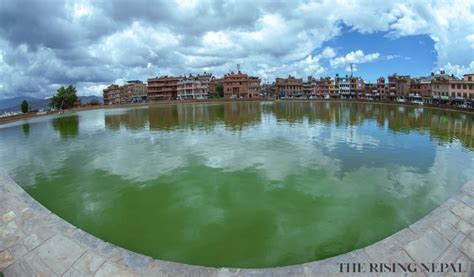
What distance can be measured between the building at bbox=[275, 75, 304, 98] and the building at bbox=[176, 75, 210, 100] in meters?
41.1

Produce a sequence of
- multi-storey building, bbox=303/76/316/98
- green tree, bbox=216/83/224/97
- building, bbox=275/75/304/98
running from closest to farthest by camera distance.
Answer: green tree, bbox=216/83/224/97, multi-storey building, bbox=303/76/316/98, building, bbox=275/75/304/98

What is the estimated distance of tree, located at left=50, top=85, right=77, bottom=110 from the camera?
4067 inches

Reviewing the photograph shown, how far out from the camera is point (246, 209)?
537 inches

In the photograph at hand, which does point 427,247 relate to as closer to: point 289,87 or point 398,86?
point 398,86

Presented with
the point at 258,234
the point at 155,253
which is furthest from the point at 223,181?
the point at 155,253

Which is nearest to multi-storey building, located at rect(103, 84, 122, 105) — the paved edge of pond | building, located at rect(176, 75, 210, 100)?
building, located at rect(176, 75, 210, 100)

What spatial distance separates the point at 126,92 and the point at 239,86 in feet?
225

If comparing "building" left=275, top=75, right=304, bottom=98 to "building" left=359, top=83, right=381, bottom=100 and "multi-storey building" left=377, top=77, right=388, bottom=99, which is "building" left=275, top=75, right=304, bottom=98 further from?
"multi-storey building" left=377, top=77, right=388, bottom=99

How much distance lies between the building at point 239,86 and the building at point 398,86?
62646mm

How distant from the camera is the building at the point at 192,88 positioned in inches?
5659

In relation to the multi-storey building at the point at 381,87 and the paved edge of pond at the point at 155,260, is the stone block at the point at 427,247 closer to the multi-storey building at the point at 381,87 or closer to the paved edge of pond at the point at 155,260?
the paved edge of pond at the point at 155,260

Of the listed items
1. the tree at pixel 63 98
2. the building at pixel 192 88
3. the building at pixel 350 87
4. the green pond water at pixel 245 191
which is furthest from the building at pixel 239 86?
the green pond water at pixel 245 191

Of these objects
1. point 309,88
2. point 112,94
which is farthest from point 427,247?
point 112,94

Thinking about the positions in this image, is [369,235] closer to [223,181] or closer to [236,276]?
[236,276]
